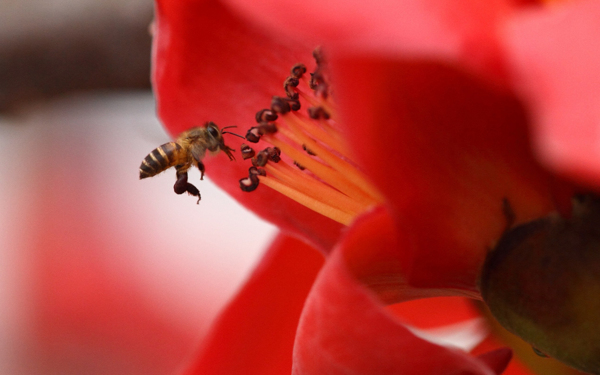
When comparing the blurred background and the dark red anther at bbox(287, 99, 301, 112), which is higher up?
the dark red anther at bbox(287, 99, 301, 112)

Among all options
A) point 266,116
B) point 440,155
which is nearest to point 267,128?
point 266,116

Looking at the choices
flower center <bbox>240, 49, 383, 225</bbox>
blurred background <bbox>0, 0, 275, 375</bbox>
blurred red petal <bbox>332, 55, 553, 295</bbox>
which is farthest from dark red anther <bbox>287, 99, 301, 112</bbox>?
blurred background <bbox>0, 0, 275, 375</bbox>

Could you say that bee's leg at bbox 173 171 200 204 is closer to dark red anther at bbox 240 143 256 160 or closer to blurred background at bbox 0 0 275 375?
dark red anther at bbox 240 143 256 160

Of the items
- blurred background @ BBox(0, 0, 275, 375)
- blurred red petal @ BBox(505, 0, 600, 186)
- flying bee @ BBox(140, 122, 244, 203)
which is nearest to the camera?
blurred red petal @ BBox(505, 0, 600, 186)

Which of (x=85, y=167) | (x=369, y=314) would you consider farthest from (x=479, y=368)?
(x=85, y=167)

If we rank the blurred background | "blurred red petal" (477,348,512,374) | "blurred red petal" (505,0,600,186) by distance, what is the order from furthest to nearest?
1. the blurred background
2. "blurred red petal" (477,348,512,374)
3. "blurred red petal" (505,0,600,186)

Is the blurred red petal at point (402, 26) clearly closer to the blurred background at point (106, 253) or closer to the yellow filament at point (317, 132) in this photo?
the yellow filament at point (317, 132)

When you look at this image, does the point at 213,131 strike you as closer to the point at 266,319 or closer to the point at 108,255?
the point at 266,319

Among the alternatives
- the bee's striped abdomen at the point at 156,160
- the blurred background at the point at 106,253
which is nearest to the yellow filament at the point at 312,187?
the bee's striped abdomen at the point at 156,160
